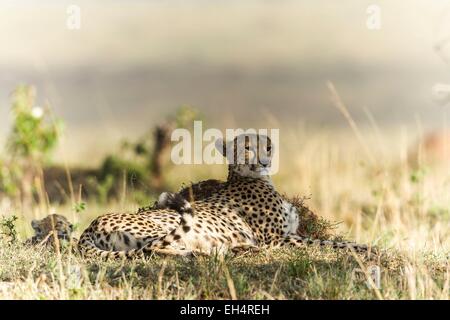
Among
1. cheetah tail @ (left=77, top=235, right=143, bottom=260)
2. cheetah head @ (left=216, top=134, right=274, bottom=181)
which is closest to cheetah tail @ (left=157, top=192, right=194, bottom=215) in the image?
cheetah tail @ (left=77, top=235, right=143, bottom=260)

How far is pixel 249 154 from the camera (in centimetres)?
623

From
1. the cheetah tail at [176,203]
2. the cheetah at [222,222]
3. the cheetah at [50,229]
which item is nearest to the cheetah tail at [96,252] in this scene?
the cheetah at [222,222]

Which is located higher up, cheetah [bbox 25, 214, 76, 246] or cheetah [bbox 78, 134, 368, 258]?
cheetah [bbox 78, 134, 368, 258]

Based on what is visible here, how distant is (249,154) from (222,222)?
2.20 ft

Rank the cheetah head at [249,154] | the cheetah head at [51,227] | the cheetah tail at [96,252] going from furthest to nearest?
1. the cheetah head at [51,227]
2. the cheetah head at [249,154]
3. the cheetah tail at [96,252]

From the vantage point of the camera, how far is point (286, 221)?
6.18m

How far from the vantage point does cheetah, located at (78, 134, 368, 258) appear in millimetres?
5418

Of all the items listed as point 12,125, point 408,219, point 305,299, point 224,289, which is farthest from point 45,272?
point 12,125

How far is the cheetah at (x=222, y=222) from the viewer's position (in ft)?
17.8

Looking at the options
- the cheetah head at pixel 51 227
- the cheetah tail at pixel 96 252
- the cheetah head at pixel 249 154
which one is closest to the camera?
the cheetah tail at pixel 96 252

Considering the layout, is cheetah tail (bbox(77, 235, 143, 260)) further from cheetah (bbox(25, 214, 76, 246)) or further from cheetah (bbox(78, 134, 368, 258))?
cheetah (bbox(25, 214, 76, 246))

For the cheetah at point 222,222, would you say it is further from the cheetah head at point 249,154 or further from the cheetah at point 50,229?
the cheetah at point 50,229

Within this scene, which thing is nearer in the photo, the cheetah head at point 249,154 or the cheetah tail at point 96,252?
the cheetah tail at point 96,252

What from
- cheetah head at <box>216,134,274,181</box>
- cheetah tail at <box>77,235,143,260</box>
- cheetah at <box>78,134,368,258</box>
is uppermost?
cheetah head at <box>216,134,274,181</box>
